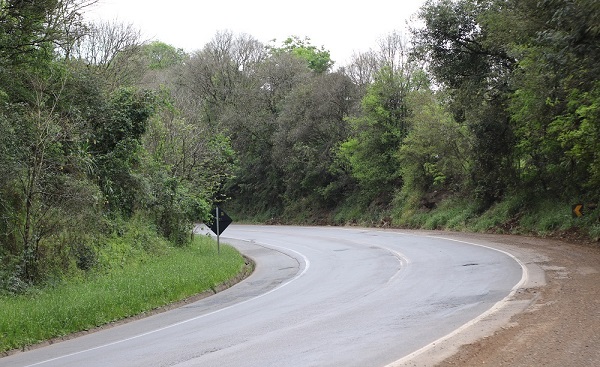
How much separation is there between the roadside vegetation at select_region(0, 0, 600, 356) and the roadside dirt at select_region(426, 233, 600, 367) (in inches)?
221

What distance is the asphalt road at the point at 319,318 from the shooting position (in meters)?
8.70

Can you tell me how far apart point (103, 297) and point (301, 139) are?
35.1 meters

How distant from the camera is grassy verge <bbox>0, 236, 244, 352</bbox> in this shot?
471 inches

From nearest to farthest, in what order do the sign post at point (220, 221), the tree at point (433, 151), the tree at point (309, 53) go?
the sign post at point (220, 221) < the tree at point (433, 151) < the tree at point (309, 53)

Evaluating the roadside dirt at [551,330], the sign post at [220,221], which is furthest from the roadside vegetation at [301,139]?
the roadside dirt at [551,330]

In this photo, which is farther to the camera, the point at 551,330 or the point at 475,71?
the point at 475,71

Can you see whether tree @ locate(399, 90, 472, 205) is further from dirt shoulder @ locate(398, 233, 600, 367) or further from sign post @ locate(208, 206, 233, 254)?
dirt shoulder @ locate(398, 233, 600, 367)

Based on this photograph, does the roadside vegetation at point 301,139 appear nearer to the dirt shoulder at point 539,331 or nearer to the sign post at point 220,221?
the sign post at point 220,221

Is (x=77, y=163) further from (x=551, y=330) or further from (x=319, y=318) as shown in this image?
(x=551, y=330)

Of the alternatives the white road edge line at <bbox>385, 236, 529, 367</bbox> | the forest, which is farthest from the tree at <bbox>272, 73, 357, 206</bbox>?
the white road edge line at <bbox>385, 236, 529, 367</bbox>

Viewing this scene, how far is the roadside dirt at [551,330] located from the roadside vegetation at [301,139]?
5601 millimetres

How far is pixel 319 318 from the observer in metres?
11.1

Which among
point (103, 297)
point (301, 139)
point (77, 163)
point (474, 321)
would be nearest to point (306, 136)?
point (301, 139)

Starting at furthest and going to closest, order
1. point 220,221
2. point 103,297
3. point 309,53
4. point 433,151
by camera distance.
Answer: point 309,53, point 433,151, point 220,221, point 103,297
